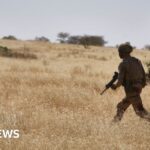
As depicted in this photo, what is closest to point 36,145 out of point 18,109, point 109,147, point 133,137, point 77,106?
point 109,147

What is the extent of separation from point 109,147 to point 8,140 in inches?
51.9

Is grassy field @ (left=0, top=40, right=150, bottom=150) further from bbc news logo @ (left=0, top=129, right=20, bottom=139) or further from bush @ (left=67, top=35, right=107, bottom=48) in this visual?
bush @ (left=67, top=35, right=107, bottom=48)

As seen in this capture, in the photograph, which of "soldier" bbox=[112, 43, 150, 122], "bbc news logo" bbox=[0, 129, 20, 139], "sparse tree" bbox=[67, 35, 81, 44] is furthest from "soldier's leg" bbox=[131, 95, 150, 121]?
"sparse tree" bbox=[67, 35, 81, 44]

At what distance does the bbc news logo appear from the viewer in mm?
7427

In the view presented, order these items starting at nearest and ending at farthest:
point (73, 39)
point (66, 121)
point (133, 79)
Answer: point (66, 121), point (133, 79), point (73, 39)

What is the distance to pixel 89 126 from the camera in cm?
810

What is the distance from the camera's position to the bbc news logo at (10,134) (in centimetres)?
743

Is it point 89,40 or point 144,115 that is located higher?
point 89,40

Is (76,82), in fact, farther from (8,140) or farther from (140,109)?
(8,140)

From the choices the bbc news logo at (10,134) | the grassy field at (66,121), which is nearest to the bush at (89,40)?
the grassy field at (66,121)

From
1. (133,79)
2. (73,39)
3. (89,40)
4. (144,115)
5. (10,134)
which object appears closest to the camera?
(10,134)

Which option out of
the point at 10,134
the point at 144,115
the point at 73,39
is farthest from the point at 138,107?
the point at 73,39

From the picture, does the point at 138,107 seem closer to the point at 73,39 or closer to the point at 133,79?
the point at 133,79

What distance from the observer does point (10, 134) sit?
7.61 meters
